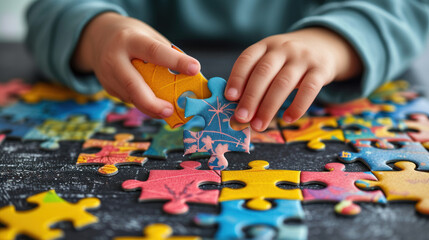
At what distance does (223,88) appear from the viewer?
77 centimetres

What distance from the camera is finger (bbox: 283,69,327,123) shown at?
809mm

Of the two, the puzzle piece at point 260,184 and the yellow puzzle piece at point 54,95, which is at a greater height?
the puzzle piece at point 260,184

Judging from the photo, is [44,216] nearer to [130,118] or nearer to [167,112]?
[167,112]

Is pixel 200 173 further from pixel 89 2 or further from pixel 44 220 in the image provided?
pixel 89 2

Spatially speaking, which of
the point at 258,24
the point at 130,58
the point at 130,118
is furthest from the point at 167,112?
the point at 258,24

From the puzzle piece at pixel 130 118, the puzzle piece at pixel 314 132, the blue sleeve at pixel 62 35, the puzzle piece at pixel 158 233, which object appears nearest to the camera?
the puzzle piece at pixel 158 233

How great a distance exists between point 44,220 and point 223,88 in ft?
1.21

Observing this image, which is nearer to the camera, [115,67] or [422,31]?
[115,67]

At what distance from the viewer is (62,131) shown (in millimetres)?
971

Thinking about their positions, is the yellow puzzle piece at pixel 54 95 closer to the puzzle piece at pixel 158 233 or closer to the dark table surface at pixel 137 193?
the dark table surface at pixel 137 193

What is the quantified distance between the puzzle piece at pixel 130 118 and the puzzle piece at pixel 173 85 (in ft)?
0.63

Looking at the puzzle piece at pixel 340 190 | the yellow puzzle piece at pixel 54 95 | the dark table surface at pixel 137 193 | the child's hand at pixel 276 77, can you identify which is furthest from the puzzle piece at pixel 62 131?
the puzzle piece at pixel 340 190

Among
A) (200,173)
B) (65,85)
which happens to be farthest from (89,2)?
(200,173)

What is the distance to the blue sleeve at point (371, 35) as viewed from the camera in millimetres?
1034
